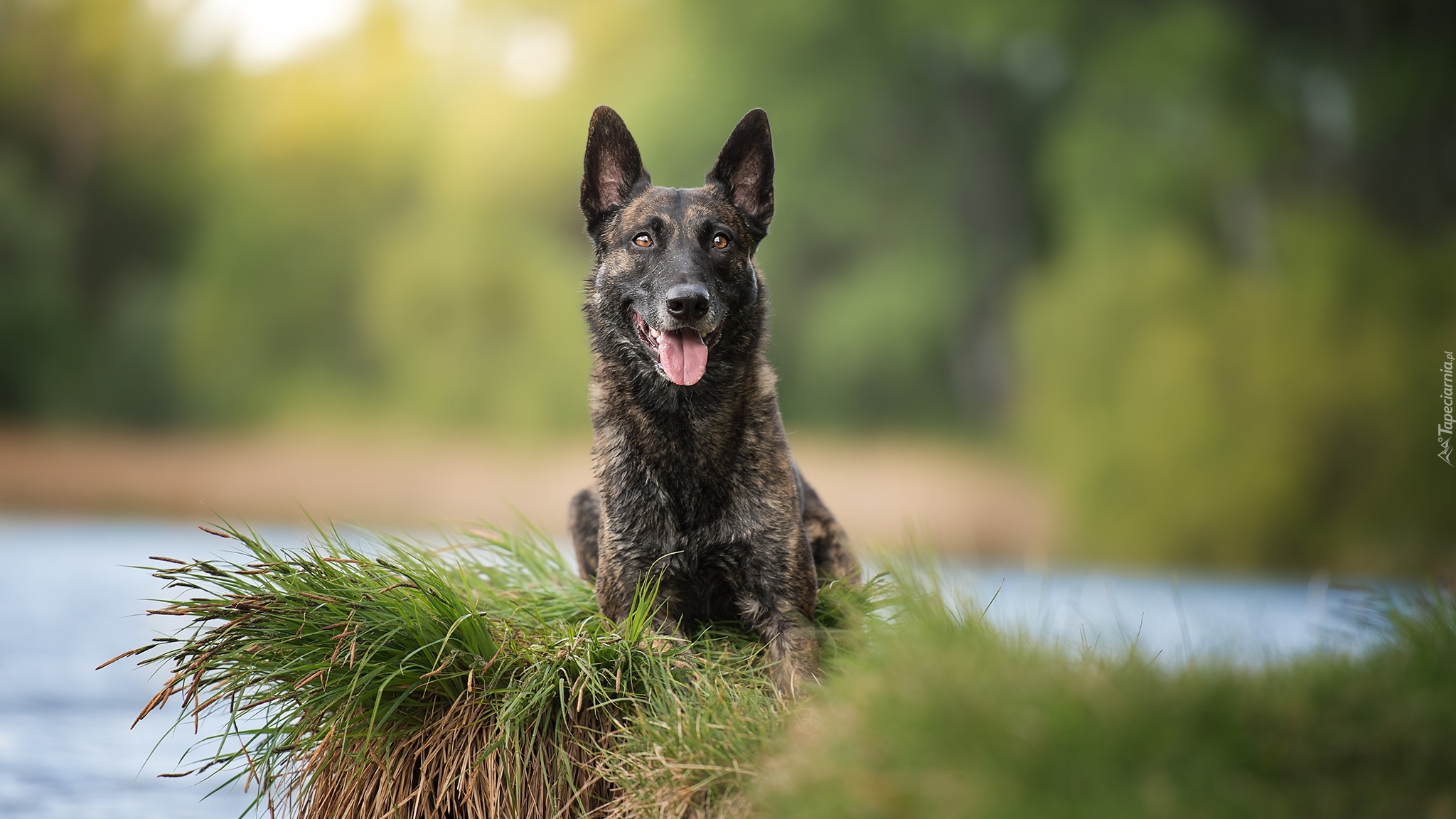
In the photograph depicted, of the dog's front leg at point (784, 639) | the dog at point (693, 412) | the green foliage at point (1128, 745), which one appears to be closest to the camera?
the green foliage at point (1128, 745)

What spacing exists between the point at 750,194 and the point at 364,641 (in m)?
1.98

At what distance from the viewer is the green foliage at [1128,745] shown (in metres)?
1.89

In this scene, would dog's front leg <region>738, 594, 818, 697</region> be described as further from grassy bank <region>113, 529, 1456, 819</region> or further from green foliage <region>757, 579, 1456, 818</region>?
green foliage <region>757, 579, 1456, 818</region>

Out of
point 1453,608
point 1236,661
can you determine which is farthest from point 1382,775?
point 1453,608

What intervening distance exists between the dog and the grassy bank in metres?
0.17

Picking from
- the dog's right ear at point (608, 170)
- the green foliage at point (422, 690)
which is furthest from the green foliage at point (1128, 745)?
the dog's right ear at point (608, 170)

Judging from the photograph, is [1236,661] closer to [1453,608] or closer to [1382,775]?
[1382,775]

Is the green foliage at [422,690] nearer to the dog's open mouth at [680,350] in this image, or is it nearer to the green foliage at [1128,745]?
the dog's open mouth at [680,350]

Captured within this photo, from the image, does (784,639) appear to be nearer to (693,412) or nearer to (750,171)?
(693,412)

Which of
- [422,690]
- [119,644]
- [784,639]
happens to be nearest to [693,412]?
[784,639]

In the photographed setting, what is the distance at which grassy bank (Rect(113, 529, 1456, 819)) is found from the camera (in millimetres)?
1950

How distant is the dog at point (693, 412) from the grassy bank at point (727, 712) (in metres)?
0.17

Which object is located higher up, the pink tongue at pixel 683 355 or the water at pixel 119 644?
the pink tongue at pixel 683 355

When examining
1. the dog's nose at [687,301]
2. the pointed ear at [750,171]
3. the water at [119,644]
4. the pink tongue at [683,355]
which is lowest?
the water at [119,644]
